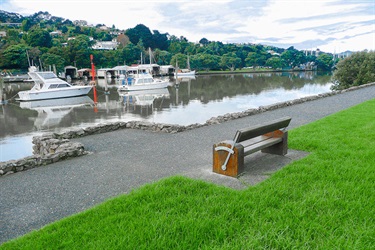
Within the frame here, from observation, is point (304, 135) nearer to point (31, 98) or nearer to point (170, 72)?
point (31, 98)

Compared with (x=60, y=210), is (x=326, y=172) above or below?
above

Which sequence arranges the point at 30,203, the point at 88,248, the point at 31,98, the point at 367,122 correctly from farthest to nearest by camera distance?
the point at 31,98 → the point at 367,122 → the point at 30,203 → the point at 88,248

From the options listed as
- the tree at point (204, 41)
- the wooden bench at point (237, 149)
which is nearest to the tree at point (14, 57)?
the wooden bench at point (237, 149)

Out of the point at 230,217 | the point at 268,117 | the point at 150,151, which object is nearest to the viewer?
the point at 230,217

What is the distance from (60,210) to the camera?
425cm

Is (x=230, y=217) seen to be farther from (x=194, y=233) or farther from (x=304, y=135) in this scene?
(x=304, y=135)

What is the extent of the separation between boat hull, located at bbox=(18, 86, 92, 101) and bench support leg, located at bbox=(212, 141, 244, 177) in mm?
33456

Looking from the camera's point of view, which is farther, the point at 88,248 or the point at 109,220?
the point at 109,220

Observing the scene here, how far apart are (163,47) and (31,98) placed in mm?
98026

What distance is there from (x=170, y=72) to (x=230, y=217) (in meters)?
86.5

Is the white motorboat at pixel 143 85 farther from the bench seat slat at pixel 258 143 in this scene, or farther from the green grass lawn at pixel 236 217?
the green grass lawn at pixel 236 217

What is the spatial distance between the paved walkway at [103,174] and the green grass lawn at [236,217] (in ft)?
1.88

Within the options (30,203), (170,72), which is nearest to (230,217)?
(30,203)

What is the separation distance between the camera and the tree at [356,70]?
94.0 feet
